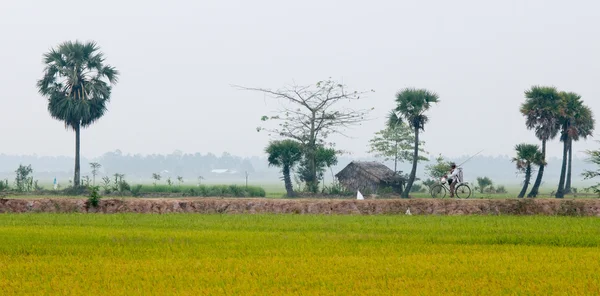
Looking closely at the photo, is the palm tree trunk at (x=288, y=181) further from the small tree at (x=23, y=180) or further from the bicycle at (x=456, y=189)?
the small tree at (x=23, y=180)

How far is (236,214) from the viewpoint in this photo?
95.8ft

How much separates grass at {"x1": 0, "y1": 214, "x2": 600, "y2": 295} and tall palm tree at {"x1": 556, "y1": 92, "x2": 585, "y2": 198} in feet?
94.4

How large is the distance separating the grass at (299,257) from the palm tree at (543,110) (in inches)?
1095

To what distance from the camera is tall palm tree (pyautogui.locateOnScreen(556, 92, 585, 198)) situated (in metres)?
51.8

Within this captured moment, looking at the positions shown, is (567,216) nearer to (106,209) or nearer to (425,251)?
(425,251)

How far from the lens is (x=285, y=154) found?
46844 millimetres

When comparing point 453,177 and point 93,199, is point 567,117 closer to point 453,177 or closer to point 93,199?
point 453,177

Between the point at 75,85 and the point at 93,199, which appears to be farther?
the point at 75,85

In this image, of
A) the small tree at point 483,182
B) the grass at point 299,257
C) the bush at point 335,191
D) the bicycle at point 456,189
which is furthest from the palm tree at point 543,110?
the grass at point 299,257

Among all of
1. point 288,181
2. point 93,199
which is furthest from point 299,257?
point 288,181

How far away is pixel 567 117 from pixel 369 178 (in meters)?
13.8

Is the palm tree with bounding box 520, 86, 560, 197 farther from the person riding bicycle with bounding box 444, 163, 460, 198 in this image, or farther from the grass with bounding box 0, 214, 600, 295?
the grass with bounding box 0, 214, 600, 295

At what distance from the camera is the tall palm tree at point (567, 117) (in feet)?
170

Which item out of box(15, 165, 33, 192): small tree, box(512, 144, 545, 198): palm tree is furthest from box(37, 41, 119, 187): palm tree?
box(512, 144, 545, 198): palm tree
